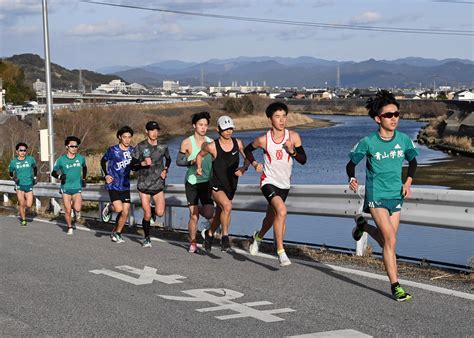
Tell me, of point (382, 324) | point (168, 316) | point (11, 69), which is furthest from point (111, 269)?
point (11, 69)

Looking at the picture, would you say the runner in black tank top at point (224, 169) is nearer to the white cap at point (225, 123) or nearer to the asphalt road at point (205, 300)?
the white cap at point (225, 123)

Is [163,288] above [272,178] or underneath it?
underneath

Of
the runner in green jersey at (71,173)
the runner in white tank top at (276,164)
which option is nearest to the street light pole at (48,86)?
the runner in green jersey at (71,173)

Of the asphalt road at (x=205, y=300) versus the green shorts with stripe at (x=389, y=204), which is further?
the green shorts with stripe at (x=389, y=204)

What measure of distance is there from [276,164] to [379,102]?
83.2 inches

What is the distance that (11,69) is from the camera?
417 ft

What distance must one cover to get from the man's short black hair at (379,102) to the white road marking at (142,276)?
265 cm

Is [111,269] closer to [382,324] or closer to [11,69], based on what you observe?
[382,324]

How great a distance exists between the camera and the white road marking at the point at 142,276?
878 centimetres

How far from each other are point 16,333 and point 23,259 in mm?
4345

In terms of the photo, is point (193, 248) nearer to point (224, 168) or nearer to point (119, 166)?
point (224, 168)

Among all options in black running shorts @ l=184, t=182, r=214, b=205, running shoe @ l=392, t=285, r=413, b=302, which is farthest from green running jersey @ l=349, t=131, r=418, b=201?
black running shorts @ l=184, t=182, r=214, b=205

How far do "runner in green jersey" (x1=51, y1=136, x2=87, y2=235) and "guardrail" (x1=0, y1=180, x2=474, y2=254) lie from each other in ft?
3.94

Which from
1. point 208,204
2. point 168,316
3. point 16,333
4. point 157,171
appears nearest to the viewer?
point 16,333
